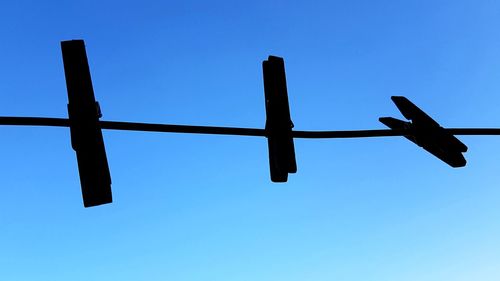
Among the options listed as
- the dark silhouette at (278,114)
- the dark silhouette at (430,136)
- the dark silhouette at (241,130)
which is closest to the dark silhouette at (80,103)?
the dark silhouette at (241,130)

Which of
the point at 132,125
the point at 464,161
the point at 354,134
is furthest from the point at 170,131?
the point at 464,161

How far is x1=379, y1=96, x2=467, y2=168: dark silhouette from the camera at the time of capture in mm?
5062

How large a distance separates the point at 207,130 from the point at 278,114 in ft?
2.30

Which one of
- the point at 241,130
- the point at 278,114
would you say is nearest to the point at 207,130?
the point at 241,130

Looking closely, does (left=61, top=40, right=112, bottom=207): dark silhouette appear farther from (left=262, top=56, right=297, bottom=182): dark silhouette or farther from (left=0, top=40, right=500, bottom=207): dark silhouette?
(left=262, top=56, right=297, bottom=182): dark silhouette

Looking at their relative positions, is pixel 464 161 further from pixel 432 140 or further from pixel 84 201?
pixel 84 201

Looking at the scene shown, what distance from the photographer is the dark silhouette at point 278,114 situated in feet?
14.7

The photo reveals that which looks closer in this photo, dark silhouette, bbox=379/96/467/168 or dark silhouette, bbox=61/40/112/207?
dark silhouette, bbox=61/40/112/207

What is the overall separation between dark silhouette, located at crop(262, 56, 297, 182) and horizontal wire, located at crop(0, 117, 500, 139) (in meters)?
0.09

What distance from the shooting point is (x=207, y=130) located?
402 cm

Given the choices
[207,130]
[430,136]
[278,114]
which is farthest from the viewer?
[430,136]

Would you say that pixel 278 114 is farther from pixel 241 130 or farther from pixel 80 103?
pixel 80 103

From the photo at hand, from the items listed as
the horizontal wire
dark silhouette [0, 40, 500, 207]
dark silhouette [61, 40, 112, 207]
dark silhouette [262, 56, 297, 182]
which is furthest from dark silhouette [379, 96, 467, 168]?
dark silhouette [61, 40, 112, 207]

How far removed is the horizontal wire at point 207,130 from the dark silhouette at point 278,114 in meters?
0.09
